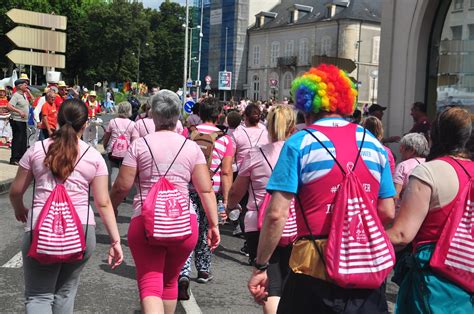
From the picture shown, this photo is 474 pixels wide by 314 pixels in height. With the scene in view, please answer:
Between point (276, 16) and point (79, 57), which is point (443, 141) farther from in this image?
point (276, 16)

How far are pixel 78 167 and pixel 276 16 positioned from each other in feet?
282

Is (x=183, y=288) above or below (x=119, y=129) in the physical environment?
below

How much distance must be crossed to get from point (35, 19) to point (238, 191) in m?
10.2

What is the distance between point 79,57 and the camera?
7288cm

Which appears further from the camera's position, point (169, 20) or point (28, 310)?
point (169, 20)

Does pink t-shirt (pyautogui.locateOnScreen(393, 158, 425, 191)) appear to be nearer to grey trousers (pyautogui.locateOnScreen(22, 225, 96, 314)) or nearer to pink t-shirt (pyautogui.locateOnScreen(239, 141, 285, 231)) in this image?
pink t-shirt (pyautogui.locateOnScreen(239, 141, 285, 231))

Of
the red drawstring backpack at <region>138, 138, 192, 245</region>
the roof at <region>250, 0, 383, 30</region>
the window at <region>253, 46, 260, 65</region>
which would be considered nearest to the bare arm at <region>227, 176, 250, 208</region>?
the red drawstring backpack at <region>138, 138, 192, 245</region>

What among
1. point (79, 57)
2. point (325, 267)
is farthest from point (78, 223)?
point (79, 57)

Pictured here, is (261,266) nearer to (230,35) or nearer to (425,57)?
(425,57)

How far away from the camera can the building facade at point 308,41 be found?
7219 centimetres

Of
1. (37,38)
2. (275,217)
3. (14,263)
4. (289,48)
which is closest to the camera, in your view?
(275,217)

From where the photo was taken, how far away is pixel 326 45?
74.8 m

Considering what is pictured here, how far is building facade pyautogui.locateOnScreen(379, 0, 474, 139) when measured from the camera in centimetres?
1280

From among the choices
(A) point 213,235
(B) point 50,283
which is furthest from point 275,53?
(B) point 50,283
